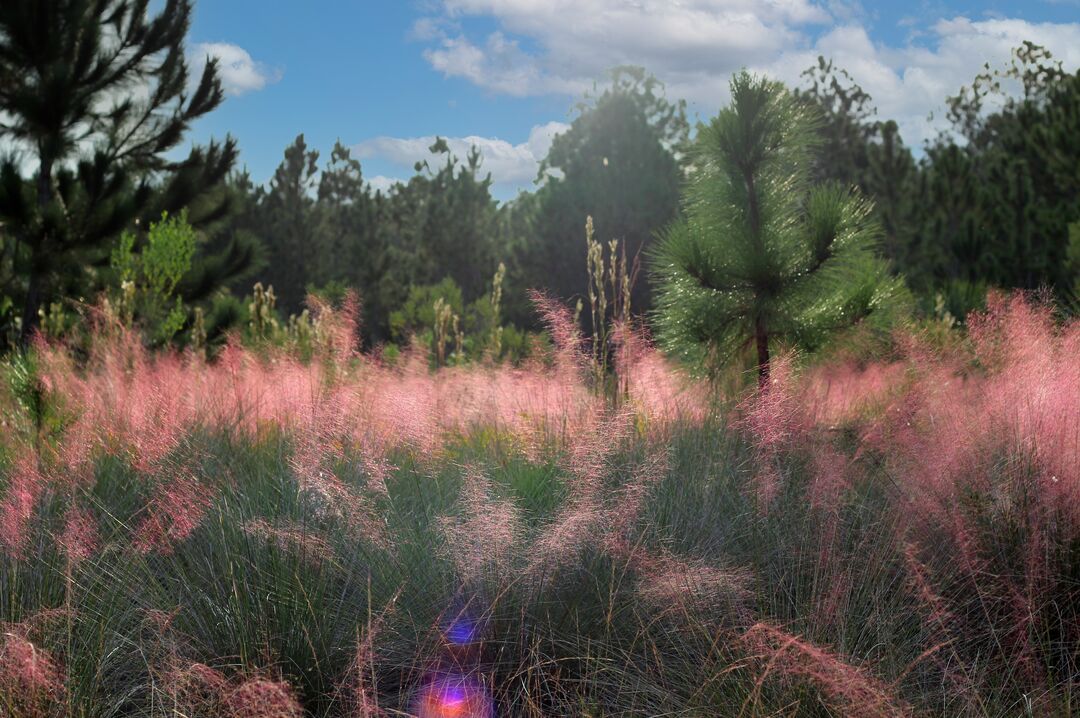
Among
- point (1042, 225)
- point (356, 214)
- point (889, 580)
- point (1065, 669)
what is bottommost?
point (1065, 669)

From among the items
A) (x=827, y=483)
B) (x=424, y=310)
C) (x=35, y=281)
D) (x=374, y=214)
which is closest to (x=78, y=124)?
(x=35, y=281)

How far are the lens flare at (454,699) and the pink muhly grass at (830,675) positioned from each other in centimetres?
76

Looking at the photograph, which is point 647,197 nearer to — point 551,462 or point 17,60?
point 17,60

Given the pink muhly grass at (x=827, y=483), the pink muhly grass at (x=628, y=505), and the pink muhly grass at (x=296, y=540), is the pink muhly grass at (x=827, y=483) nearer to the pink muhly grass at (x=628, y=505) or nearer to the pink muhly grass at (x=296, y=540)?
the pink muhly grass at (x=628, y=505)

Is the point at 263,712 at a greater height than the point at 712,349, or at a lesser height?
lesser

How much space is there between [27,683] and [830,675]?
2018 mm

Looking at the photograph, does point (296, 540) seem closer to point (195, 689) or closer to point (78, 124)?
point (195, 689)

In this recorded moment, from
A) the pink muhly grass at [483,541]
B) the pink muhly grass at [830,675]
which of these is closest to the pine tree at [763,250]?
the pink muhly grass at [483,541]

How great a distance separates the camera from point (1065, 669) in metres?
2.83

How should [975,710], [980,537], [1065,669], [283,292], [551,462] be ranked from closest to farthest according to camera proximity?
[975,710]
[1065,669]
[980,537]
[551,462]
[283,292]

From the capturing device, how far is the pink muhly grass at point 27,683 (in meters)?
2.21

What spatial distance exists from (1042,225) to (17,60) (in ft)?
58.4

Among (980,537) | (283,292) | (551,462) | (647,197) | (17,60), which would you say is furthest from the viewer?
(283,292)

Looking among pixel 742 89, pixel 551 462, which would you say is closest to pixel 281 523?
pixel 551 462
